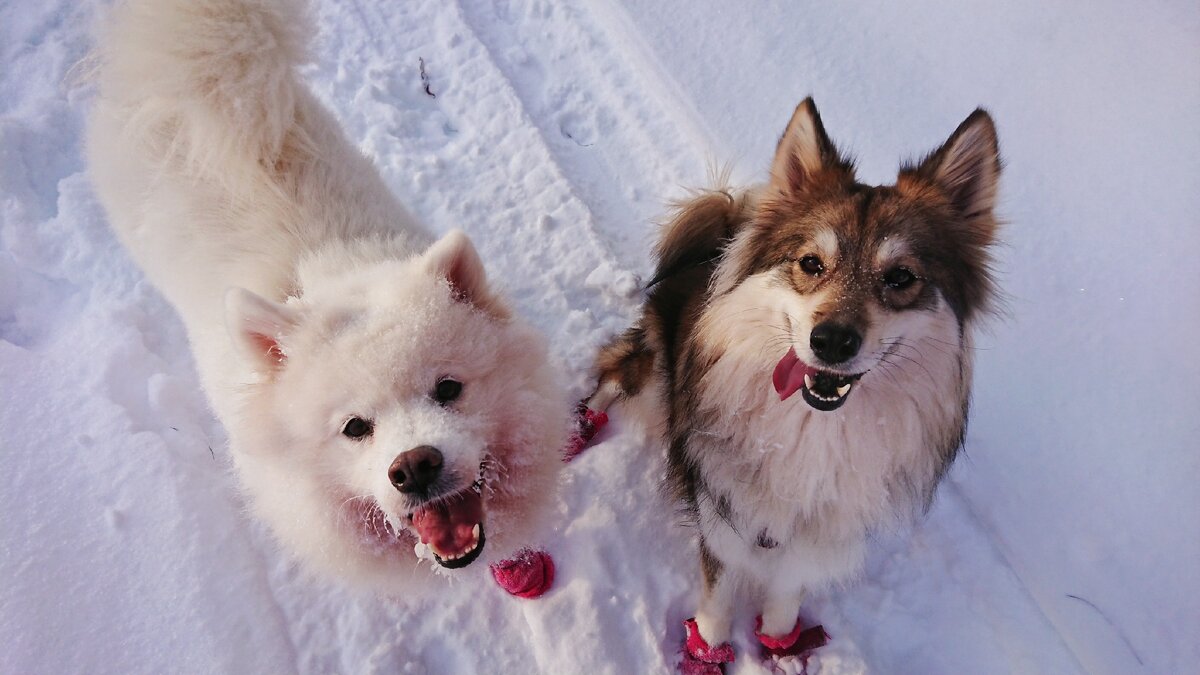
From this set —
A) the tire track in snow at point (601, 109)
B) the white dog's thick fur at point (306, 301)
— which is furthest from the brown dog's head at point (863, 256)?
the tire track in snow at point (601, 109)

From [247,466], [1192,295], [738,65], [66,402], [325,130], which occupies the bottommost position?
[1192,295]

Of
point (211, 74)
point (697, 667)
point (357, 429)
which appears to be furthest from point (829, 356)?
point (211, 74)

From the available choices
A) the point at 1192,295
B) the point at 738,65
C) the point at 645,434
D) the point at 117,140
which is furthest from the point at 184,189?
the point at 1192,295

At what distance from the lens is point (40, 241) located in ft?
10.6

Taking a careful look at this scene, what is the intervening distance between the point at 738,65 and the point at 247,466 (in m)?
3.86

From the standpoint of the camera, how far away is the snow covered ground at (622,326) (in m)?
2.39

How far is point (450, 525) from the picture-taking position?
1.68m

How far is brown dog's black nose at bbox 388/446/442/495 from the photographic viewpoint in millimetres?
1421

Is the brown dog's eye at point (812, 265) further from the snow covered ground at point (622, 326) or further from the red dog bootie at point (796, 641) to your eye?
the red dog bootie at point (796, 641)

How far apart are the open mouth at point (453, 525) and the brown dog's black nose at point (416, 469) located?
0.20 m

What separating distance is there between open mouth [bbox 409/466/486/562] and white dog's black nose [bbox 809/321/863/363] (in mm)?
1014

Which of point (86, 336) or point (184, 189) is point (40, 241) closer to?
point (86, 336)

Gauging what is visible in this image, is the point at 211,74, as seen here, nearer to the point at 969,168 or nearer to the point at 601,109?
the point at 601,109

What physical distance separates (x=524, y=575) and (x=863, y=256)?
1827 millimetres
